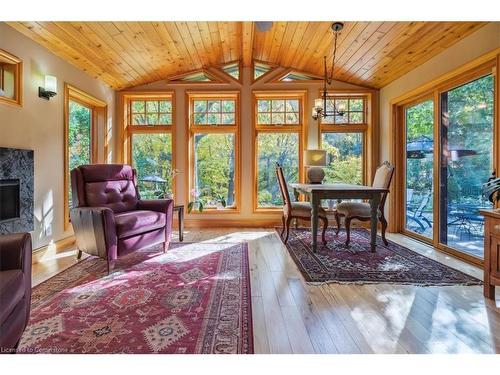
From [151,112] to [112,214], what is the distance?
2.98 meters

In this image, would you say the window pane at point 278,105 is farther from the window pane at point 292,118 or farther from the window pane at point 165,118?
the window pane at point 165,118

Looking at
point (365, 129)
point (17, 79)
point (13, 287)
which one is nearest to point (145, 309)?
point (13, 287)

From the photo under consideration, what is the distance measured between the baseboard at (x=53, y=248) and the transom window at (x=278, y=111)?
3.51m

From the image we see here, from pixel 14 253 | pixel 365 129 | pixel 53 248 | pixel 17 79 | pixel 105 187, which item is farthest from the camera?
pixel 365 129

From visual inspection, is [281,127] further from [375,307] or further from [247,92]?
[375,307]

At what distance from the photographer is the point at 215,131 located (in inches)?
208

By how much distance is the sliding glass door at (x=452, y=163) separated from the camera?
3086mm

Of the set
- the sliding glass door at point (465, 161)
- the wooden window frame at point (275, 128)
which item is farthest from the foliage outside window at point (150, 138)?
the sliding glass door at point (465, 161)

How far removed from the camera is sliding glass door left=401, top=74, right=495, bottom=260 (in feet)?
10.1

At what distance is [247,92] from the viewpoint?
5.19m

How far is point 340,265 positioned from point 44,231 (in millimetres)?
3363

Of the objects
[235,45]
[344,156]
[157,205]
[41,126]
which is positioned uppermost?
[235,45]

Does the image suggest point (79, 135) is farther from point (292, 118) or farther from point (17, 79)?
point (292, 118)
